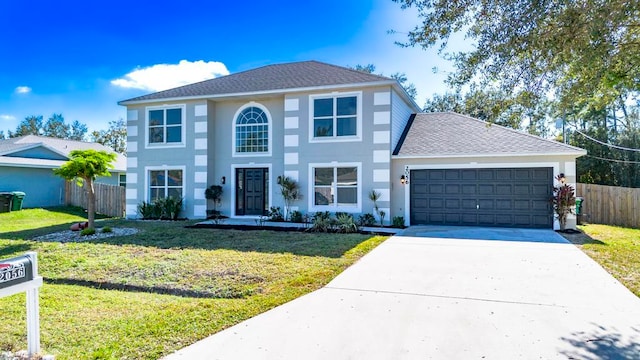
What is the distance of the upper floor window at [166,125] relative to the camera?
15227 mm

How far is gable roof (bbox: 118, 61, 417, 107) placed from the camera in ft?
43.8

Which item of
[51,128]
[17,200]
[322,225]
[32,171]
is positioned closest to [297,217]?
[322,225]

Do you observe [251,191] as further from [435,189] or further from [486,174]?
[486,174]

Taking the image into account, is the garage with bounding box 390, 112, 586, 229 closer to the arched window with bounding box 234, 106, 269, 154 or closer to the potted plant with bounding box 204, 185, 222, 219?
the arched window with bounding box 234, 106, 269, 154

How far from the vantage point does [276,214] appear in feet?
45.8

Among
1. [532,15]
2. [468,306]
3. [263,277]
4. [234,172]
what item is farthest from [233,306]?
[234,172]

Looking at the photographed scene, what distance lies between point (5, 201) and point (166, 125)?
354 inches

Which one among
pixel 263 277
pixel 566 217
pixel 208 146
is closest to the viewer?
pixel 263 277

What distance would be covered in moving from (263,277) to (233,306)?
1.45 meters

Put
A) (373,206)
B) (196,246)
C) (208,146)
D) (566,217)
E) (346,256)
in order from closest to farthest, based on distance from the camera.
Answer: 1. (346,256)
2. (196,246)
3. (566,217)
4. (373,206)
5. (208,146)

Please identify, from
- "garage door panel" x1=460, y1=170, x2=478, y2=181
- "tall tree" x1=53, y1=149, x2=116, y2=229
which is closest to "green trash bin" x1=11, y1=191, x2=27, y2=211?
"tall tree" x1=53, y1=149, x2=116, y2=229

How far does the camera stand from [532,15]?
17.9 ft

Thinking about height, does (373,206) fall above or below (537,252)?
above

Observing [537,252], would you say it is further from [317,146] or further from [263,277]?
[317,146]
